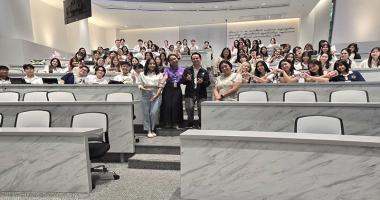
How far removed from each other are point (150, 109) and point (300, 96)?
2.35 meters

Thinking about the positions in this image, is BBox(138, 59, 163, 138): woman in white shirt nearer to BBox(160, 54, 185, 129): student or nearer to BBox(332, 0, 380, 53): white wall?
BBox(160, 54, 185, 129): student

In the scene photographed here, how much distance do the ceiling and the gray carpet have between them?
1083cm

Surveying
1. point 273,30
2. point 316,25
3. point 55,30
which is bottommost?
point 55,30

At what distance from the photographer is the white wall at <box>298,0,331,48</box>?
40.1ft

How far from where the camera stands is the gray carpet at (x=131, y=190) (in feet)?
10.4

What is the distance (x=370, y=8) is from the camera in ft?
28.8

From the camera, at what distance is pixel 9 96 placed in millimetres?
5293

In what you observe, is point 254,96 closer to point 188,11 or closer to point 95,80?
point 95,80

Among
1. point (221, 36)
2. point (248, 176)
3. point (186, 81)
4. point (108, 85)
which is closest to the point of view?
point (248, 176)

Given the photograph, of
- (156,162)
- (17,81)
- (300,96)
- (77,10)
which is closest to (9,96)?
(17,81)

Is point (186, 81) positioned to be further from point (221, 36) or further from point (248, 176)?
point (221, 36)

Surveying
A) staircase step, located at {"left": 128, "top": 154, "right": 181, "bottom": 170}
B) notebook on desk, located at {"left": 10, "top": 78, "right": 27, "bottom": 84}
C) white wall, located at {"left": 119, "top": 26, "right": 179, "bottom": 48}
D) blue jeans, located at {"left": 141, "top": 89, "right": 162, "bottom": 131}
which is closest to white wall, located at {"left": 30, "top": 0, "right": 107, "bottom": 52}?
white wall, located at {"left": 119, "top": 26, "right": 179, "bottom": 48}

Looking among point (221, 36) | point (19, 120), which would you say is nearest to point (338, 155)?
point (19, 120)

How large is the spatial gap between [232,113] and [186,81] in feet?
4.29
